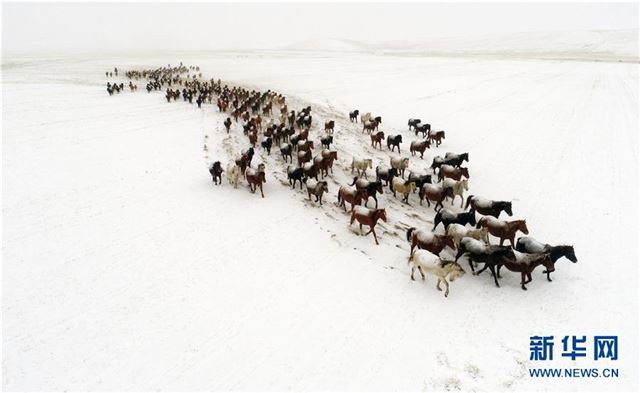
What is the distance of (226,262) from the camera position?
993cm

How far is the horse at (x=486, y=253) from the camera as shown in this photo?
9344 mm

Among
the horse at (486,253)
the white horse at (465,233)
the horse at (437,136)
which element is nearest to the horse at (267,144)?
the horse at (437,136)

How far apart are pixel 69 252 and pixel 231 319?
5.09 metres

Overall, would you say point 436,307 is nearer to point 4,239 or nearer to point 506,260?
point 506,260

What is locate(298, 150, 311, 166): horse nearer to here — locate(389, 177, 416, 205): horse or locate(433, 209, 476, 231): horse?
locate(389, 177, 416, 205): horse

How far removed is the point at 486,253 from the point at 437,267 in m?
1.42

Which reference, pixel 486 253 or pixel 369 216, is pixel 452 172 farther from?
pixel 486 253

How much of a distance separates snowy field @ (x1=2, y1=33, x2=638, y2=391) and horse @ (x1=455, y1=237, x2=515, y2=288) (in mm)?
484

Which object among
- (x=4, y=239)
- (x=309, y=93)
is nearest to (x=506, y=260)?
(x=4, y=239)

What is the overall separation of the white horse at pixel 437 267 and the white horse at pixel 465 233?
4.46 ft

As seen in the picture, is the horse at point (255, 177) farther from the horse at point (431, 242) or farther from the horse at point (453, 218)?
the horse at point (453, 218)

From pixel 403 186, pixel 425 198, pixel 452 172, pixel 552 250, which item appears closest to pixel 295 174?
pixel 403 186

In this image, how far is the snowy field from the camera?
7195 millimetres

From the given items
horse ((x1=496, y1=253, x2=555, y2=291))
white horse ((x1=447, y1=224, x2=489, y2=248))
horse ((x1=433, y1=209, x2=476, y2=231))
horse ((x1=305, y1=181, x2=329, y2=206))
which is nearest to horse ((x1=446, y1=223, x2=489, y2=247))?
white horse ((x1=447, y1=224, x2=489, y2=248))
